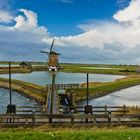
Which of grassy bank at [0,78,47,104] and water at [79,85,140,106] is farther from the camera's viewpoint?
grassy bank at [0,78,47,104]

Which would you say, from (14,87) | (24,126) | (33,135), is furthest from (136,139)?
(14,87)

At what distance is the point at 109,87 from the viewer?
348 ft

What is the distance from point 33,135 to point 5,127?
525 centimetres

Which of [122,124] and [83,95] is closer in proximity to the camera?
[122,124]

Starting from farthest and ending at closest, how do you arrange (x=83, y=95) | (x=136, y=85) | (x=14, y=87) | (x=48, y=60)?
1. (x=48, y=60)
2. (x=136, y=85)
3. (x=14, y=87)
4. (x=83, y=95)

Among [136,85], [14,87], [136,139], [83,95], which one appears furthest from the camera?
[136,85]

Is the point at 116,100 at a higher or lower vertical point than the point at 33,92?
lower

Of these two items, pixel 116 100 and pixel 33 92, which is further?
pixel 33 92

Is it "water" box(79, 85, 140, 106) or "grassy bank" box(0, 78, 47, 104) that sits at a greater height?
"grassy bank" box(0, 78, 47, 104)

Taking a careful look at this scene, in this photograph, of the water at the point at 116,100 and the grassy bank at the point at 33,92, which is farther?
the grassy bank at the point at 33,92

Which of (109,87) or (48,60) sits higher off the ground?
(48,60)

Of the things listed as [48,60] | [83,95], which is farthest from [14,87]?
[48,60]

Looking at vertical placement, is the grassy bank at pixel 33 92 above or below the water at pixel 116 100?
above

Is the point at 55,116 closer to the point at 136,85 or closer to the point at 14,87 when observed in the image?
the point at 14,87
